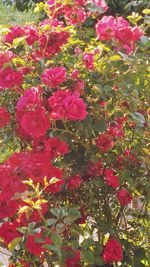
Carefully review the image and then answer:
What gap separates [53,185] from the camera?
5.52 feet

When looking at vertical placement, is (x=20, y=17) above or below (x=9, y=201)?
below

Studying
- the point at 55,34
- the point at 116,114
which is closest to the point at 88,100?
the point at 116,114

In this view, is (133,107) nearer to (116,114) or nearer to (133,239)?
(116,114)

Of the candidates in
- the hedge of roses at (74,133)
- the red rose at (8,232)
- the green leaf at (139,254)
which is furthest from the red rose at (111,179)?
the red rose at (8,232)

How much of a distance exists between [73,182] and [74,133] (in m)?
0.18

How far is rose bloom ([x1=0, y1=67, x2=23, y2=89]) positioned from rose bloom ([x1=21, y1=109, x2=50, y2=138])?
14 cm

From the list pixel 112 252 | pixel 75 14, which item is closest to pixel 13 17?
pixel 75 14

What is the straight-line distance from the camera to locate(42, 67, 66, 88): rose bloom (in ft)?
5.54

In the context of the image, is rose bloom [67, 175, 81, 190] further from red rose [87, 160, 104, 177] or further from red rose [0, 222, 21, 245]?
red rose [0, 222, 21, 245]

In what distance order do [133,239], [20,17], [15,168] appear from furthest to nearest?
[20,17] < [133,239] < [15,168]

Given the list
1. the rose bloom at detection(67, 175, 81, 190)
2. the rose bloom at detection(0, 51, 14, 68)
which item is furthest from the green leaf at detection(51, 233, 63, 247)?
the rose bloom at detection(0, 51, 14, 68)

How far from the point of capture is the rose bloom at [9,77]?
176 centimetres

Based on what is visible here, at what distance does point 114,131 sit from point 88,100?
0.59 ft

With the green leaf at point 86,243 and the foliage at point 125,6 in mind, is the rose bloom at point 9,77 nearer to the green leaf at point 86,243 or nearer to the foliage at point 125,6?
the green leaf at point 86,243
